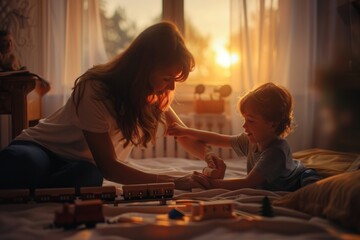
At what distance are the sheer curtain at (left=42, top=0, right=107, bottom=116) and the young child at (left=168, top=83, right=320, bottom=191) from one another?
1.10m

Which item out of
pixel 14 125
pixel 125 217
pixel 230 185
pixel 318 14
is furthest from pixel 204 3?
pixel 125 217

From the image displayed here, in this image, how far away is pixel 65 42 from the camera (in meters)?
2.02

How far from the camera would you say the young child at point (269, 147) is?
1175mm

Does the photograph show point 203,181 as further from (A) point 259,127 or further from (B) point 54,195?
(B) point 54,195

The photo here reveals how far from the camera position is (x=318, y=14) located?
2234 millimetres

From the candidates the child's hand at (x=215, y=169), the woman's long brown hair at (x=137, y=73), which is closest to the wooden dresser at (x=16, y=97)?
the woman's long brown hair at (x=137, y=73)

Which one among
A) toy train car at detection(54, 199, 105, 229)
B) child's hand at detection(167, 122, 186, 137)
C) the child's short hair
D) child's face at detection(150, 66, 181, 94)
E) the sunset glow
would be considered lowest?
toy train car at detection(54, 199, 105, 229)

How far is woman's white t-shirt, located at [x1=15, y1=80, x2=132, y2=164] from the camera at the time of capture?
3.71ft

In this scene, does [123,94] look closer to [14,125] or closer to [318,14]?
[14,125]

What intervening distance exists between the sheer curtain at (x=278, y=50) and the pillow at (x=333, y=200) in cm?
118

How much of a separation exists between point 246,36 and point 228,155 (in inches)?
26.5

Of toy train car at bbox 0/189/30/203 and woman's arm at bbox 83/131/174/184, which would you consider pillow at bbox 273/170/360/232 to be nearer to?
woman's arm at bbox 83/131/174/184

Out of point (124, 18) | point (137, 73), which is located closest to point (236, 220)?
point (137, 73)

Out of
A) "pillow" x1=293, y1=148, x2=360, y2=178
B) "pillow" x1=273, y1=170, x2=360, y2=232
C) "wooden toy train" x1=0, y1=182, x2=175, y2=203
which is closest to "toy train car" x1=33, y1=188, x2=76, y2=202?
"wooden toy train" x1=0, y1=182, x2=175, y2=203
